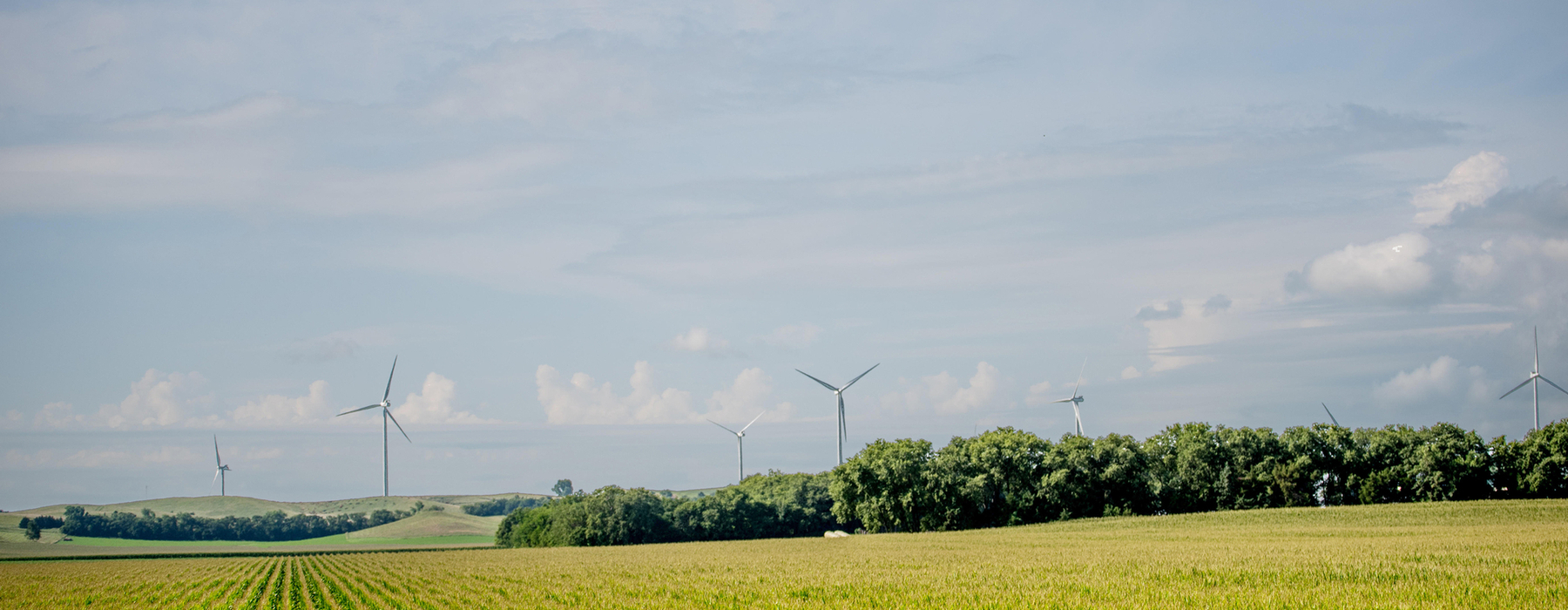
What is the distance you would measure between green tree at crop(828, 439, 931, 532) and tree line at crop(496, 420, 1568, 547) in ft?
0.54

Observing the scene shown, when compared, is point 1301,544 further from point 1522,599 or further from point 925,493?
point 925,493

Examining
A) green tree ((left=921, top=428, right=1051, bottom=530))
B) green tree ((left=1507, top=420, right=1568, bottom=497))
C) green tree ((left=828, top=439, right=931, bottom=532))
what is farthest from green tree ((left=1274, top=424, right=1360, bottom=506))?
green tree ((left=828, top=439, right=931, bottom=532))

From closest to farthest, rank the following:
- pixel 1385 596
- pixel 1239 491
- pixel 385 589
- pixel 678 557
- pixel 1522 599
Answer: pixel 1522 599, pixel 1385 596, pixel 385 589, pixel 678 557, pixel 1239 491

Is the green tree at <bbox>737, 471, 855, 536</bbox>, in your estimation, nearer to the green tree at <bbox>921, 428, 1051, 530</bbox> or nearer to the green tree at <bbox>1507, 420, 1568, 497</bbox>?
the green tree at <bbox>921, 428, 1051, 530</bbox>

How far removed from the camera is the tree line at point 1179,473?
110688mm

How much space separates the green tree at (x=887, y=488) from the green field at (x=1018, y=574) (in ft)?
95.3

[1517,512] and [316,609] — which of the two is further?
[1517,512]

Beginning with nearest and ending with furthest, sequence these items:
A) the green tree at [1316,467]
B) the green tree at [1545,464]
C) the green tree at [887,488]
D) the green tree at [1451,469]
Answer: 1. the green tree at [1545,464]
2. the green tree at [1451,469]
3. the green tree at [1316,467]
4. the green tree at [887,488]

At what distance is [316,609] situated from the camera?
46.8 metres

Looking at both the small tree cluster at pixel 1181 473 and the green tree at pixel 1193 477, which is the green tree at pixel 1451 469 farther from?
the green tree at pixel 1193 477

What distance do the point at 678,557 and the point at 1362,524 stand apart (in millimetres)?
60828

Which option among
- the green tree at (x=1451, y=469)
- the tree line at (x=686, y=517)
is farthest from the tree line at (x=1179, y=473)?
the tree line at (x=686, y=517)

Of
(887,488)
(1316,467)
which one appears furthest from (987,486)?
(1316,467)

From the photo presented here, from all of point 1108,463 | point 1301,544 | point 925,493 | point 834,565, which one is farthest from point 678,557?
point 1108,463
